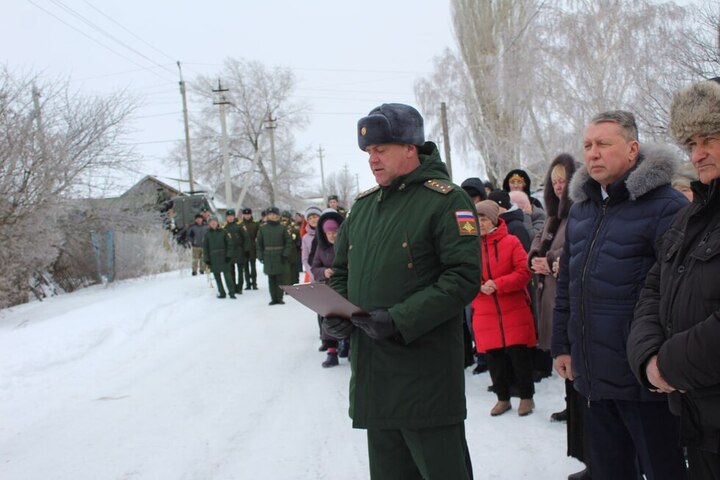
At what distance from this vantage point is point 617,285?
2.67 meters

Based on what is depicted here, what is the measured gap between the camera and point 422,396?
2.53 metres

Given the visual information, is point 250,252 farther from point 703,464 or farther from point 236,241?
point 703,464

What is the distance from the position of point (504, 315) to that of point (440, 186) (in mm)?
2647

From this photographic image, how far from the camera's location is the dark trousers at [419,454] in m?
2.53

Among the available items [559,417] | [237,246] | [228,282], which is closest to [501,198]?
[559,417]

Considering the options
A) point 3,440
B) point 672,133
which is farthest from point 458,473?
point 3,440

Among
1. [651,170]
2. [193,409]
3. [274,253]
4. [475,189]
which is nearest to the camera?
[651,170]

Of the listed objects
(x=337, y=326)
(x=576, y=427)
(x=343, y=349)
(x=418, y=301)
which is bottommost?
(x=343, y=349)

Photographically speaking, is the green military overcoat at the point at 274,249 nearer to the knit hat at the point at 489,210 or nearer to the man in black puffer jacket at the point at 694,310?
the knit hat at the point at 489,210

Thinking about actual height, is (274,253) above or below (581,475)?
above

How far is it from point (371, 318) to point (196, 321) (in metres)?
8.93

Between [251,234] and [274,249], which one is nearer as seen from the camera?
[274,249]

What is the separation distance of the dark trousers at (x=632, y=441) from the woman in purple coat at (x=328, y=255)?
4.42 metres

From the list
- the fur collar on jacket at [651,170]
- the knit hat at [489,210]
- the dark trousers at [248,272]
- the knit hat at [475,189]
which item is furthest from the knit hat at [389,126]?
the dark trousers at [248,272]
